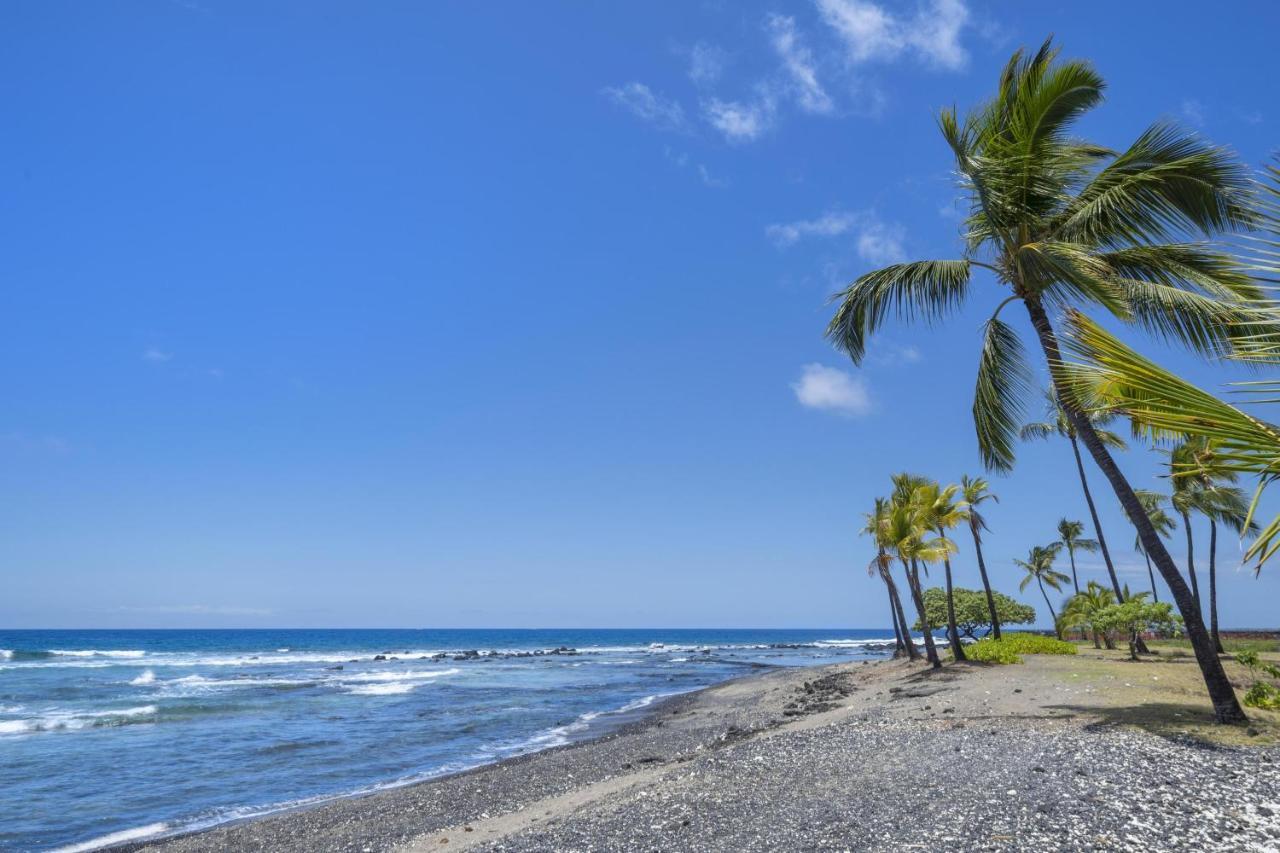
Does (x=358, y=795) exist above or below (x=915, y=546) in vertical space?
below

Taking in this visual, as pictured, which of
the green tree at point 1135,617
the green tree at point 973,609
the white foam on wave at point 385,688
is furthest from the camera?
the green tree at point 973,609

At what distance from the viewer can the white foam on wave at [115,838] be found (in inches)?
542

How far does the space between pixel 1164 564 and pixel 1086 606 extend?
84.2ft

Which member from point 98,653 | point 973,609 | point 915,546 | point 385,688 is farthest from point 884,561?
point 98,653

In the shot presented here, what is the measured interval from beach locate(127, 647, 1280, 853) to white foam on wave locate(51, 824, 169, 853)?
0.77m

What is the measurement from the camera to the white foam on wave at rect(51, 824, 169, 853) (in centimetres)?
1377

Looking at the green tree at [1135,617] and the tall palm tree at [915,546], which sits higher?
the tall palm tree at [915,546]

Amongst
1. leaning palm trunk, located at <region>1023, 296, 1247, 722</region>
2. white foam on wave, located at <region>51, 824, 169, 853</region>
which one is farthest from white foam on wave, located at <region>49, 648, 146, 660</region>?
leaning palm trunk, located at <region>1023, 296, 1247, 722</region>

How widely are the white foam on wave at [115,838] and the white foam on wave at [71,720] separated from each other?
17163 mm

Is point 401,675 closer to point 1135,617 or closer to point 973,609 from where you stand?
point 973,609

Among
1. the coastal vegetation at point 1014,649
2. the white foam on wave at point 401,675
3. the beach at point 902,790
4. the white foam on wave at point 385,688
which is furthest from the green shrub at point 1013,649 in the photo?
the white foam on wave at point 401,675

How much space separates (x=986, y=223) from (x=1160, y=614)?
19116 mm

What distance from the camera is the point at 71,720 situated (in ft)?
98.1

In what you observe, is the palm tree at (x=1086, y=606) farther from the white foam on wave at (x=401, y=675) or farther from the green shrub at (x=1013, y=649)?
the white foam on wave at (x=401, y=675)
